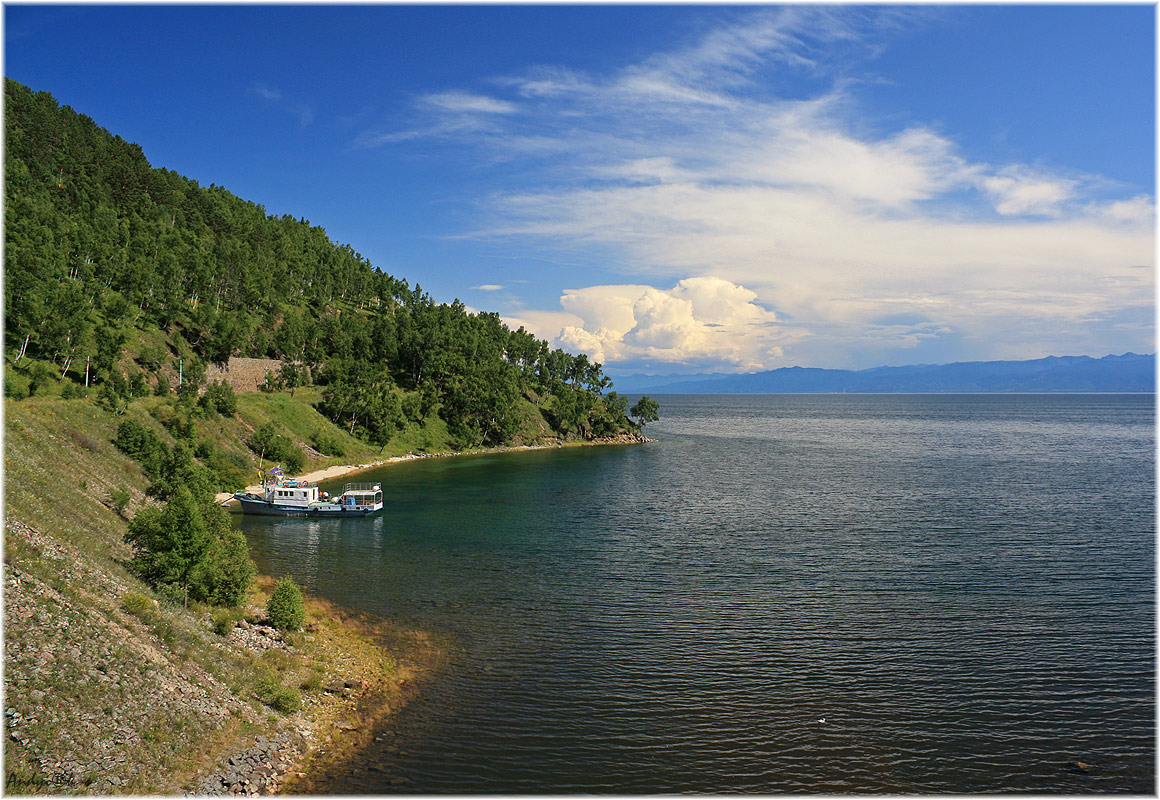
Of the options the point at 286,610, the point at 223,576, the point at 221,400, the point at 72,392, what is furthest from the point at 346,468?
the point at 286,610

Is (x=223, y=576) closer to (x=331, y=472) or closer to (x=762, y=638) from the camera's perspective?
(x=762, y=638)

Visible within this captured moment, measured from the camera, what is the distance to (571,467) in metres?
149

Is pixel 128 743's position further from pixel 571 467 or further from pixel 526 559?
pixel 571 467

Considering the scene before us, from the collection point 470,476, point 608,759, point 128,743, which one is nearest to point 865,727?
point 608,759

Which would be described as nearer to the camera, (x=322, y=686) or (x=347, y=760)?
(x=347, y=760)

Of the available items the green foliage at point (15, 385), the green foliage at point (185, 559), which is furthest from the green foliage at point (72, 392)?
the green foliage at point (185, 559)

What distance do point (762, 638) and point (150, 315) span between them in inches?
5871

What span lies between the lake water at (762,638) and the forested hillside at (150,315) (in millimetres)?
59884

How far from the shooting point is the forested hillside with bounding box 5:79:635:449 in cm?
11150

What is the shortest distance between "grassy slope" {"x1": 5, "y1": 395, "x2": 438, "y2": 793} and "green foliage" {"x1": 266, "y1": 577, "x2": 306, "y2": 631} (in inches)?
65.6

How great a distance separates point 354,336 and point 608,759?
179m

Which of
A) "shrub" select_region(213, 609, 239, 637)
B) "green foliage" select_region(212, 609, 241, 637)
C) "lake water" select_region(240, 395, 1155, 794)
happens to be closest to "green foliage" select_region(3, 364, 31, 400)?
"lake water" select_region(240, 395, 1155, 794)

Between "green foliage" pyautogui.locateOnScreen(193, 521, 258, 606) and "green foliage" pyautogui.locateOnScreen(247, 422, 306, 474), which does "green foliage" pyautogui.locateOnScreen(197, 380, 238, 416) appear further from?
"green foliage" pyautogui.locateOnScreen(193, 521, 258, 606)

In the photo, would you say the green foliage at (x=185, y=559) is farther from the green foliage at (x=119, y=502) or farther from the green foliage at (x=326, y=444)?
the green foliage at (x=326, y=444)
